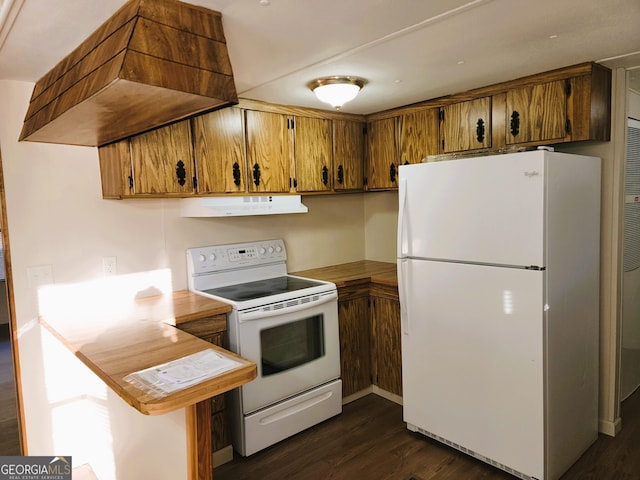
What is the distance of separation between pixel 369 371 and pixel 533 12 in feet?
8.44

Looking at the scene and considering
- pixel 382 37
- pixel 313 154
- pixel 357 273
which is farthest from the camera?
pixel 357 273

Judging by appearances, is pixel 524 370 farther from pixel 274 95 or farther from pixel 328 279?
pixel 274 95

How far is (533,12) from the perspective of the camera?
166 centimetres

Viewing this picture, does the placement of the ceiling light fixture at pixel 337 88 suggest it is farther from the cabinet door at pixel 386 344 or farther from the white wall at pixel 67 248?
the cabinet door at pixel 386 344

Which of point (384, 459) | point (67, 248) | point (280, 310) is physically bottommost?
point (384, 459)

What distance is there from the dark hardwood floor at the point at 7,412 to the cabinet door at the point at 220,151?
1.90 metres

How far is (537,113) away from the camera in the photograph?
101 inches

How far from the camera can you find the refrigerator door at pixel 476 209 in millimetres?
2109

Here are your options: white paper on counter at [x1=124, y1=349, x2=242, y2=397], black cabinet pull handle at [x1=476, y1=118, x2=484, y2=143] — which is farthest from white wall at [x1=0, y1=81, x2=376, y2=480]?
black cabinet pull handle at [x1=476, y1=118, x2=484, y2=143]

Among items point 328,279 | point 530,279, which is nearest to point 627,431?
point 530,279

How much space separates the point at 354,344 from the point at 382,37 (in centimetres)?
213

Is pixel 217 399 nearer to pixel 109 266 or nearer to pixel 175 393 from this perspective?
pixel 109 266

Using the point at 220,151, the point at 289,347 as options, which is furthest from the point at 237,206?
the point at 289,347

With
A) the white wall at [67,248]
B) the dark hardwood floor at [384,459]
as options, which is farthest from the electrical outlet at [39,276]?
the dark hardwood floor at [384,459]
